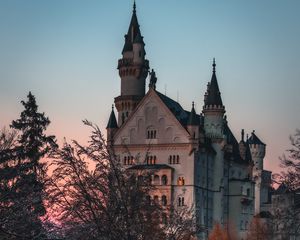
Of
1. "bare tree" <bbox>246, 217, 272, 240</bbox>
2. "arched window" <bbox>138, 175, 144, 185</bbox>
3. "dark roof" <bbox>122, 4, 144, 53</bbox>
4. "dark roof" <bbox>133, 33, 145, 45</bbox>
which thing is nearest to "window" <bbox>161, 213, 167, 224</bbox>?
"arched window" <bbox>138, 175, 144, 185</bbox>

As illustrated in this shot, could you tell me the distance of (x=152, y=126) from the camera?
110500 mm

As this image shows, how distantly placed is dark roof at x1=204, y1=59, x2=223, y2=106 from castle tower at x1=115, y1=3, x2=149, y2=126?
9417 mm

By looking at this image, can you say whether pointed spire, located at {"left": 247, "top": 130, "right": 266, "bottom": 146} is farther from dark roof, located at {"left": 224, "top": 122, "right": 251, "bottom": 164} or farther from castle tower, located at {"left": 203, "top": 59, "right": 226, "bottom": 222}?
castle tower, located at {"left": 203, "top": 59, "right": 226, "bottom": 222}

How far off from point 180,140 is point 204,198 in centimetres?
855

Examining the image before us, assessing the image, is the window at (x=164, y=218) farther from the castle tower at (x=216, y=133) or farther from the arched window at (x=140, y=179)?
the castle tower at (x=216, y=133)

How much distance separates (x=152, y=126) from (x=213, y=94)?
1103 centimetres

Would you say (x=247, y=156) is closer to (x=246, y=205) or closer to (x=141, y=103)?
(x=246, y=205)

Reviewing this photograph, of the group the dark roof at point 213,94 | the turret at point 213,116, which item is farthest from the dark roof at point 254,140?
the turret at point 213,116

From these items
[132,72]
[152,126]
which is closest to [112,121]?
[152,126]

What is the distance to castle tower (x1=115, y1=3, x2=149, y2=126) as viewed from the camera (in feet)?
383

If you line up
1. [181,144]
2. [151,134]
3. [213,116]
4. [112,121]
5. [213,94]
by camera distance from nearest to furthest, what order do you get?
[181,144], [151,134], [112,121], [213,116], [213,94]

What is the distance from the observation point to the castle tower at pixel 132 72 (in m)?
117

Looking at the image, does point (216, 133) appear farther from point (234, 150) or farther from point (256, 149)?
point (256, 149)

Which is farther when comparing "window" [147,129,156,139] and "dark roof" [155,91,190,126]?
"dark roof" [155,91,190,126]
